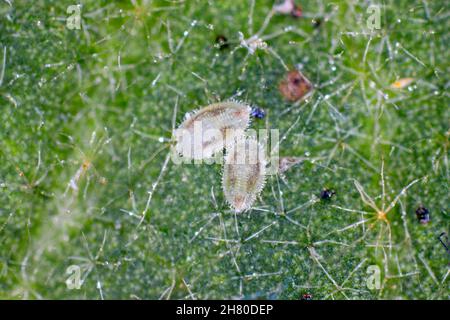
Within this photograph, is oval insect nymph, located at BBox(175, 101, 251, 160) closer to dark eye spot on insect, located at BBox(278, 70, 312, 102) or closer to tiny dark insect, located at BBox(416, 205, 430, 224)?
dark eye spot on insect, located at BBox(278, 70, 312, 102)

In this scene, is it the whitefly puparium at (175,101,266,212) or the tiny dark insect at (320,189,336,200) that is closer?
the whitefly puparium at (175,101,266,212)

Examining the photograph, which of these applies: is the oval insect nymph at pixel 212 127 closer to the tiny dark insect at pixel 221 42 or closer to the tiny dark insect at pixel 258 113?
the tiny dark insect at pixel 258 113

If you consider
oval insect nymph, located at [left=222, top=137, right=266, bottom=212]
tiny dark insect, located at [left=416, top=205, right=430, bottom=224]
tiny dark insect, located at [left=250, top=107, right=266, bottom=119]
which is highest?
tiny dark insect, located at [left=250, top=107, right=266, bottom=119]

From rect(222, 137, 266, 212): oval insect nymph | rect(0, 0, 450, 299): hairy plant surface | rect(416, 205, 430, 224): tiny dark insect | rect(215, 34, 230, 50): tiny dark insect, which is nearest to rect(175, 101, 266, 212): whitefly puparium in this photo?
rect(222, 137, 266, 212): oval insect nymph

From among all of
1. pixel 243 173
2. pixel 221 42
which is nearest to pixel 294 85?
pixel 221 42

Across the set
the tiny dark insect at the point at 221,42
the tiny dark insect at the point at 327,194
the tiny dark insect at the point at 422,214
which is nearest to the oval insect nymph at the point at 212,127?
the tiny dark insect at the point at 221,42

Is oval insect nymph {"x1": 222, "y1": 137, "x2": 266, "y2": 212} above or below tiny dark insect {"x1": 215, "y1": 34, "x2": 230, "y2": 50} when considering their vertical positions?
below

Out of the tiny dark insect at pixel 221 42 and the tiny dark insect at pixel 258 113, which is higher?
the tiny dark insect at pixel 221 42
